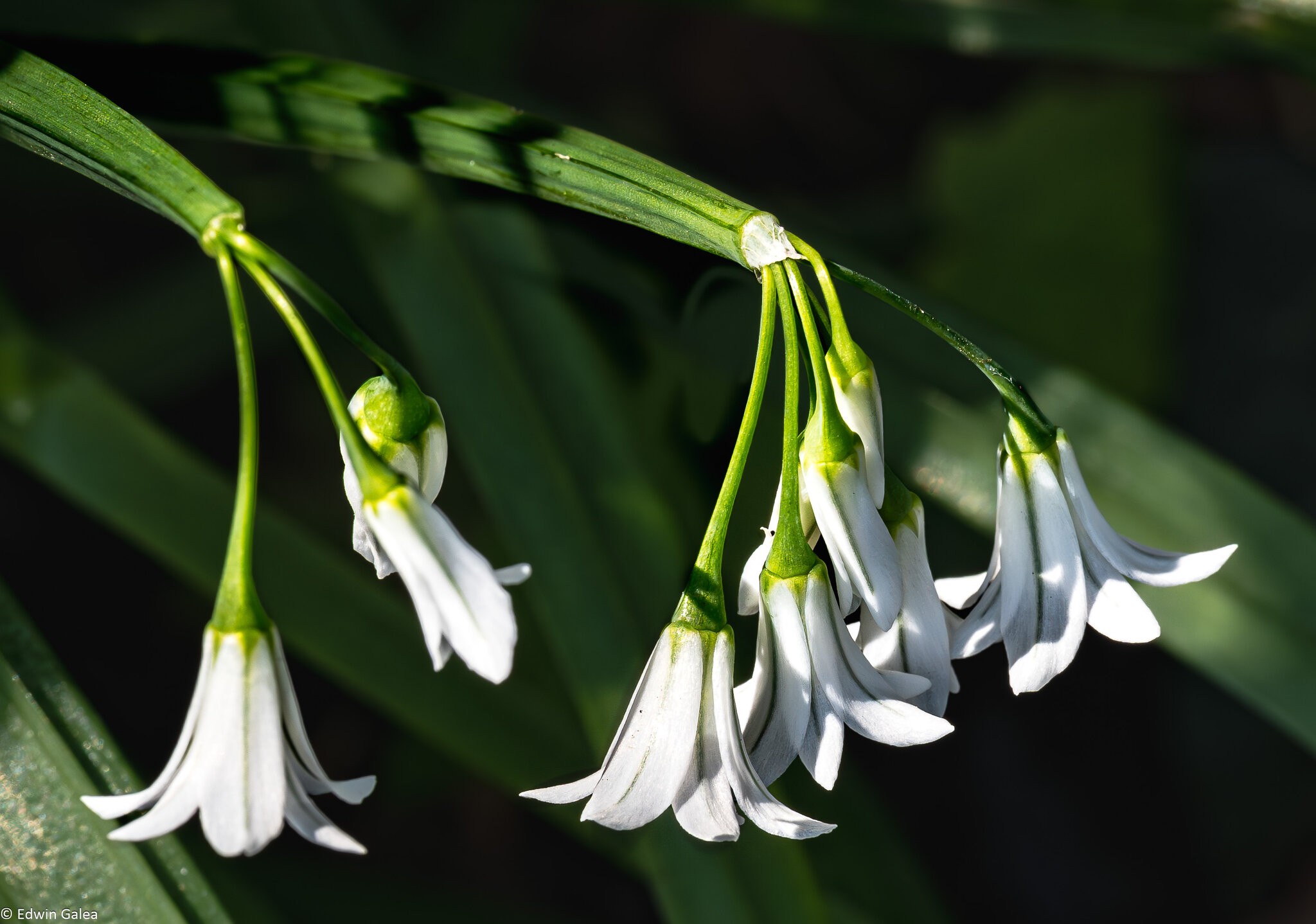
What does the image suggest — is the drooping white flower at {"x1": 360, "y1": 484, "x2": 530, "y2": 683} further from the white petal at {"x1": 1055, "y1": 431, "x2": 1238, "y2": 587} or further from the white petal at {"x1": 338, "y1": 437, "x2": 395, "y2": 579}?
the white petal at {"x1": 1055, "y1": 431, "x2": 1238, "y2": 587}

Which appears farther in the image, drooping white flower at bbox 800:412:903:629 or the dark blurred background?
the dark blurred background

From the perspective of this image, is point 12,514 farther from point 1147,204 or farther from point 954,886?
point 1147,204

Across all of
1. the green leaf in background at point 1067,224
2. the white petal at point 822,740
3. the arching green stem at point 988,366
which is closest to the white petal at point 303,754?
the white petal at point 822,740

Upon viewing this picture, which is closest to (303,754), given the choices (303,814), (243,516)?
(303,814)

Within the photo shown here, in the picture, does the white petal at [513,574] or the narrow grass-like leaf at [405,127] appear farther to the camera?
the narrow grass-like leaf at [405,127]

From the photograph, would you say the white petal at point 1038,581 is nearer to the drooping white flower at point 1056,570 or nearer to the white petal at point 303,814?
the drooping white flower at point 1056,570

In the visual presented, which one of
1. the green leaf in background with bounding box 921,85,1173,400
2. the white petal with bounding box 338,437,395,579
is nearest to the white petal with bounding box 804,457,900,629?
the white petal with bounding box 338,437,395,579

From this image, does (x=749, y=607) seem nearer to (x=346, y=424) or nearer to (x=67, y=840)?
(x=346, y=424)
